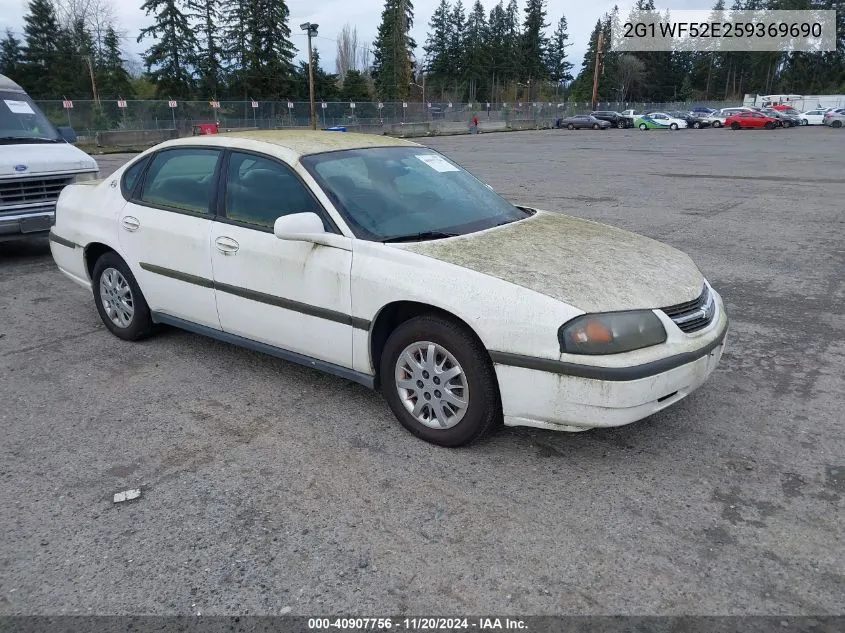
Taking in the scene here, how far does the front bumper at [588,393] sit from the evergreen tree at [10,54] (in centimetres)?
6263

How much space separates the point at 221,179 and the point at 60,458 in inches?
74.5

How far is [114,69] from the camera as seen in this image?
55250mm

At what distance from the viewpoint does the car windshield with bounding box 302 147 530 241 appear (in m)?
3.74

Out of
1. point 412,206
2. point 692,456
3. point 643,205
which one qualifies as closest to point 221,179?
point 412,206

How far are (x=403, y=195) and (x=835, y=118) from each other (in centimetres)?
5591

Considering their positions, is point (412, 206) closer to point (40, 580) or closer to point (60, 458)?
point (60, 458)

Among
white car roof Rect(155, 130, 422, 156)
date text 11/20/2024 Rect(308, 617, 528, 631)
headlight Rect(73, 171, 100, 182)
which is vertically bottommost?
date text 11/20/2024 Rect(308, 617, 528, 631)

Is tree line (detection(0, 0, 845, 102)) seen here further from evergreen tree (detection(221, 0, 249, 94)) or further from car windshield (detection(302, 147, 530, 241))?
car windshield (detection(302, 147, 530, 241))

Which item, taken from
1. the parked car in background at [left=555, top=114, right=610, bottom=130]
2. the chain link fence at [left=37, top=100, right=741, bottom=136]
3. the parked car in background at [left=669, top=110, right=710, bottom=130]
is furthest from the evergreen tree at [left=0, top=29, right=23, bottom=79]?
the parked car in background at [left=669, top=110, right=710, bottom=130]

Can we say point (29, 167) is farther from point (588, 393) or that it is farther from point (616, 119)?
point (616, 119)

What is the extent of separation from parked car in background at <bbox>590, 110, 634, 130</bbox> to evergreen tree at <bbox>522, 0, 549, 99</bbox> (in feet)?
160

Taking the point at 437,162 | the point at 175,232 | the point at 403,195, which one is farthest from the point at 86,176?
the point at 403,195

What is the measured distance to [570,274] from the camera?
3299mm

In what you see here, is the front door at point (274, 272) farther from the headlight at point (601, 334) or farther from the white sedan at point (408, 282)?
the headlight at point (601, 334)
